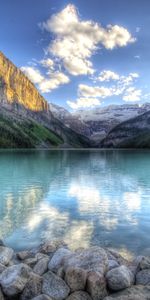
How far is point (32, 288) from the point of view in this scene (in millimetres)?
12102

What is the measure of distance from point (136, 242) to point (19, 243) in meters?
7.93

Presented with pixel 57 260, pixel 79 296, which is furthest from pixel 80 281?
pixel 57 260

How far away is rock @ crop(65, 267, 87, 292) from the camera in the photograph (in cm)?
1195

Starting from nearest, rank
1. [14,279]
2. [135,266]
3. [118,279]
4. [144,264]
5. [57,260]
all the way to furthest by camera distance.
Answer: [118,279] < [14,279] < [144,264] < [57,260] < [135,266]

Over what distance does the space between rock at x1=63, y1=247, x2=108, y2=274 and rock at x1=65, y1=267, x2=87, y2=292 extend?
0.36 m

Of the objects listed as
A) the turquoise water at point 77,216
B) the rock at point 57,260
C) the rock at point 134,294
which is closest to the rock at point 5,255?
the rock at point 57,260

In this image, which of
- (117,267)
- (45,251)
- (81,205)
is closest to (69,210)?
(81,205)

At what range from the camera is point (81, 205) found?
33688 millimetres

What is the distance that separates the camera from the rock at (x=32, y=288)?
12000 mm

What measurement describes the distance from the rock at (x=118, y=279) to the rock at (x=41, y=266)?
9.95ft

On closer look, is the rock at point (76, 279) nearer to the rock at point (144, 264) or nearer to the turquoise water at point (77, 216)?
the rock at point (144, 264)

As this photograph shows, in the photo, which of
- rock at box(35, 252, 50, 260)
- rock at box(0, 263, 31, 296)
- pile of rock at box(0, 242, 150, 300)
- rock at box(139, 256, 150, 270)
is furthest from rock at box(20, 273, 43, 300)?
rock at box(139, 256, 150, 270)

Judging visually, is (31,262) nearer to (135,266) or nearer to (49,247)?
(49,247)

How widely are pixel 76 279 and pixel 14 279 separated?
252 cm
